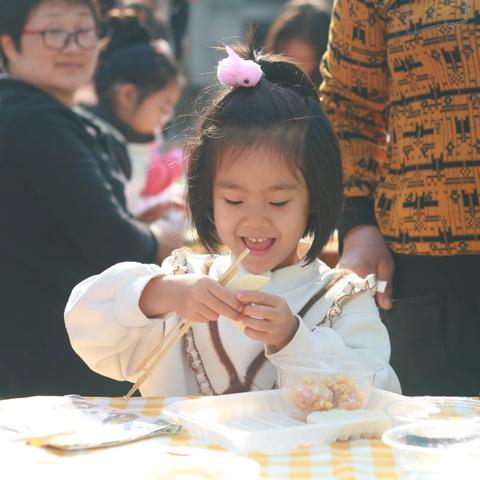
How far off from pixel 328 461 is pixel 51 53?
1.99 m

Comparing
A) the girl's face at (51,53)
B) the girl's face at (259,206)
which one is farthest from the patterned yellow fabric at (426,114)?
the girl's face at (51,53)

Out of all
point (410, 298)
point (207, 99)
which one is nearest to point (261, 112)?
point (207, 99)

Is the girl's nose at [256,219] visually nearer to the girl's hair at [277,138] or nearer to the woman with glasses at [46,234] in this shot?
the girl's hair at [277,138]

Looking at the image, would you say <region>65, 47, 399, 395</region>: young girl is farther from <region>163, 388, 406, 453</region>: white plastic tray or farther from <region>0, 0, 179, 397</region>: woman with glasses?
<region>0, 0, 179, 397</region>: woman with glasses

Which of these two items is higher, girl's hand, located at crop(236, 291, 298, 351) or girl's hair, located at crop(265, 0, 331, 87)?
girl's hair, located at crop(265, 0, 331, 87)

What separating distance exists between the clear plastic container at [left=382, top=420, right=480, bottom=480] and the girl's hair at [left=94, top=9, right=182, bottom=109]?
3403mm

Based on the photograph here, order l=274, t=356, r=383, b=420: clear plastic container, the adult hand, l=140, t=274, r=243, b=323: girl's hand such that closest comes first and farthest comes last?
l=274, t=356, r=383, b=420: clear plastic container → l=140, t=274, r=243, b=323: girl's hand → the adult hand

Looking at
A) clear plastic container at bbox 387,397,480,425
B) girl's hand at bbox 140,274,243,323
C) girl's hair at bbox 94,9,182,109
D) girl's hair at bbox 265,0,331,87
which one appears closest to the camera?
clear plastic container at bbox 387,397,480,425

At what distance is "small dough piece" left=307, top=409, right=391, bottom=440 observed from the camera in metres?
1.42

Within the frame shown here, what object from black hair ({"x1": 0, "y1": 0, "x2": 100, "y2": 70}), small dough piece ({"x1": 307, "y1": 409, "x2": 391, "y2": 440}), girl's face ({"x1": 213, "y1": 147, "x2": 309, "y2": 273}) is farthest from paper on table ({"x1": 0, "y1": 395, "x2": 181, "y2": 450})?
black hair ({"x1": 0, "y1": 0, "x2": 100, "y2": 70})

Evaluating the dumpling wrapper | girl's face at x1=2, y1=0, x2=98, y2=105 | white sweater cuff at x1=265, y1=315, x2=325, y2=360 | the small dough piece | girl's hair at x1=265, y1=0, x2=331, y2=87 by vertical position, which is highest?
girl's hair at x1=265, y1=0, x2=331, y2=87

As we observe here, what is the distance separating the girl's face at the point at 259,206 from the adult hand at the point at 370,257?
0.30 meters

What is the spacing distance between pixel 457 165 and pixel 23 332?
135cm

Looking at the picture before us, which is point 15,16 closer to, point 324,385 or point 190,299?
point 190,299
